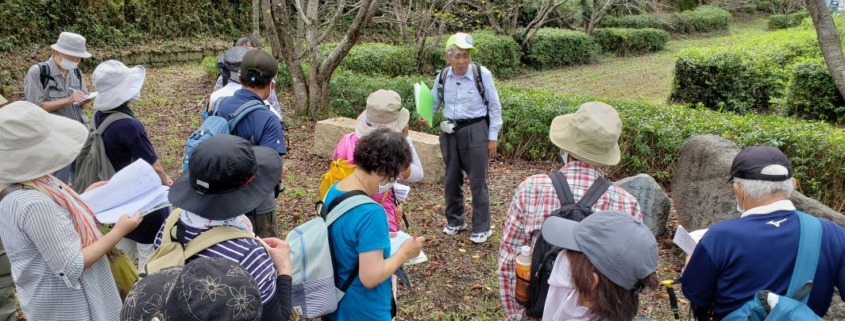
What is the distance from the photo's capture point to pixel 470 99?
16.8 ft

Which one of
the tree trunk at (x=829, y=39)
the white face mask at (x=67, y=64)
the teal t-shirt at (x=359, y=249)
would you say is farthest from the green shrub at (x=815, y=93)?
the white face mask at (x=67, y=64)

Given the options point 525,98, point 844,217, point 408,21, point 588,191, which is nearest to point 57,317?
point 588,191

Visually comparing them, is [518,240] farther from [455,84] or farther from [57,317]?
[455,84]

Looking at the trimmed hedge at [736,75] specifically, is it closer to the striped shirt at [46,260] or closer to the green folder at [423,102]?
the green folder at [423,102]

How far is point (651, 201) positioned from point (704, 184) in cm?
48

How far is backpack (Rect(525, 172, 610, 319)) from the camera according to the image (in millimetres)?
2363

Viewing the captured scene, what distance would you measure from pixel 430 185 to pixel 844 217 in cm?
410

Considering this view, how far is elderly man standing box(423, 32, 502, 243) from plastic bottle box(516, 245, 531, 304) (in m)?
2.69

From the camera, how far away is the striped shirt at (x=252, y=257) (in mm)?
2074

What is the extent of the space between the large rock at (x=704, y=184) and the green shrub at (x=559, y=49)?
45.6 feet

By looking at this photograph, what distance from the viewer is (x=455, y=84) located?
17.0 ft

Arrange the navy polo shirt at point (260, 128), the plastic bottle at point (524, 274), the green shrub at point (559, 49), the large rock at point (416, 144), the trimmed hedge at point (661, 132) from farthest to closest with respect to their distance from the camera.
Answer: the green shrub at point (559, 49) → the large rock at point (416, 144) → the trimmed hedge at point (661, 132) → the navy polo shirt at point (260, 128) → the plastic bottle at point (524, 274)

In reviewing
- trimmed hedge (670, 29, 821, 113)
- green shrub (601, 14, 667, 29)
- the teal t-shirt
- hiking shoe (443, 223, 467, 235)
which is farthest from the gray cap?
green shrub (601, 14, 667, 29)

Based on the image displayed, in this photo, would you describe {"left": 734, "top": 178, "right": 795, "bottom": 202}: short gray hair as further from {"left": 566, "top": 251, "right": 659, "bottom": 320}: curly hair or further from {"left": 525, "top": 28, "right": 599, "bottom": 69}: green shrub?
{"left": 525, "top": 28, "right": 599, "bottom": 69}: green shrub
